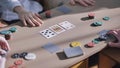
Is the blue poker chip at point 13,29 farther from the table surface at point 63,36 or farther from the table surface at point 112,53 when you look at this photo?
the table surface at point 112,53

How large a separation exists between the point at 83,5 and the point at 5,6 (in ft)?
1.32

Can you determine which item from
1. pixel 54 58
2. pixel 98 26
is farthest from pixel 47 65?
pixel 98 26

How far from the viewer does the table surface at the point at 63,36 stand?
902mm

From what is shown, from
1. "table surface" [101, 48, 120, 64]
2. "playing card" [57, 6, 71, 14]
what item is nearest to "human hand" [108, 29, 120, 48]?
"table surface" [101, 48, 120, 64]

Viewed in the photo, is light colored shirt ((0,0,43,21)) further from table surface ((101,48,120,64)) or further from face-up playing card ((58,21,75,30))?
table surface ((101,48,120,64))

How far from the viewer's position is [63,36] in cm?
103

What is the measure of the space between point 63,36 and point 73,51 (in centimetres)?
11

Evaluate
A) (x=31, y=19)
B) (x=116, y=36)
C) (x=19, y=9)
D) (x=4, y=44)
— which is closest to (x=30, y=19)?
(x=31, y=19)

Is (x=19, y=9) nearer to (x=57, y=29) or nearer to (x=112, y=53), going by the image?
(x=57, y=29)

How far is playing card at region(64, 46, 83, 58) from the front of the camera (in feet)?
3.01

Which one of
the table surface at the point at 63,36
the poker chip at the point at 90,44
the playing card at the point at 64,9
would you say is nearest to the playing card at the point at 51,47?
the table surface at the point at 63,36

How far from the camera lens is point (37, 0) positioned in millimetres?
1507

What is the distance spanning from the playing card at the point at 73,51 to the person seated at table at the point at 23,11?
22 cm

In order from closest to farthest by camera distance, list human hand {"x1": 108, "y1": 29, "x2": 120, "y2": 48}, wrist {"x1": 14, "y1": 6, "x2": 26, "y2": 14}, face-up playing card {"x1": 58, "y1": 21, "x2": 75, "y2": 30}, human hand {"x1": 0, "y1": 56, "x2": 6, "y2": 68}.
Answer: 1. human hand {"x1": 0, "y1": 56, "x2": 6, "y2": 68}
2. human hand {"x1": 108, "y1": 29, "x2": 120, "y2": 48}
3. face-up playing card {"x1": 58, "y1": 21, "x2": 75, "y2": 30}
4. wrist {"x1": 14, "y1": 6, "x2": 26, "y2": 14}
